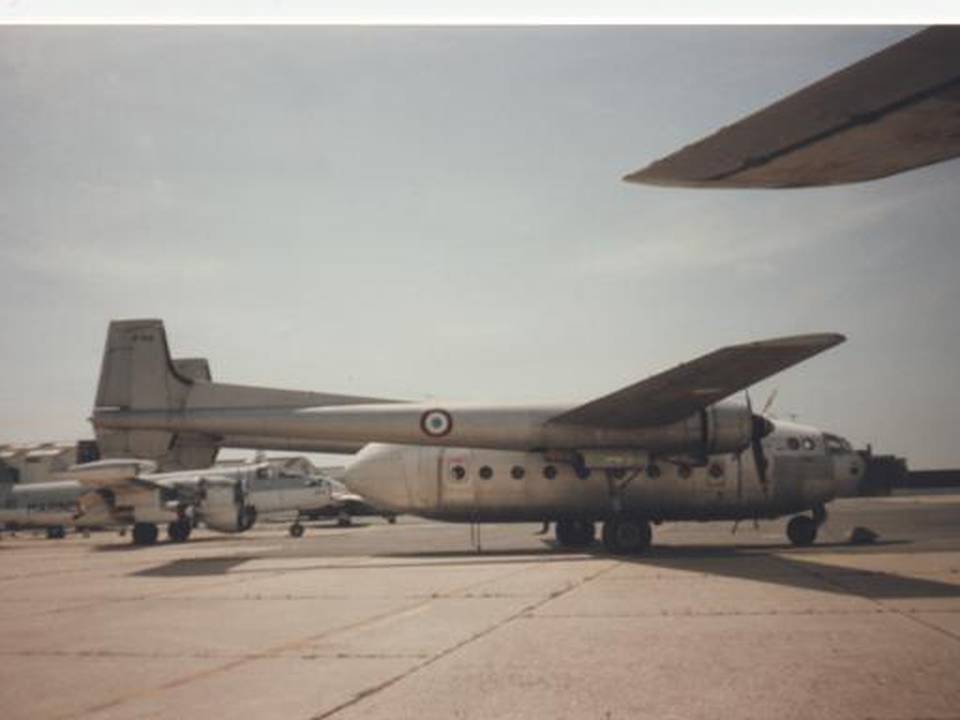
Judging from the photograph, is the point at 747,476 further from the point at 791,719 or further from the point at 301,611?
the point at 791,719

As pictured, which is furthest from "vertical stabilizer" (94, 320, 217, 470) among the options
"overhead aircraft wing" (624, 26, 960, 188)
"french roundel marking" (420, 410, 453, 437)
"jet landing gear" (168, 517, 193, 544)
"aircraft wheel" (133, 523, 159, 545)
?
"overhead aircraft wing" (624, 26, 960, 188)

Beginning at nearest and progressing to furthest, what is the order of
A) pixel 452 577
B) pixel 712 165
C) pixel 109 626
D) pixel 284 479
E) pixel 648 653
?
1. pixel 712 165
2. pixel 648 653
3. pixel 109 626
4. pixel 452 577
5. pixel 284 479

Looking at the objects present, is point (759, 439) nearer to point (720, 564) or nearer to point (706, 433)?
point (706, 433)

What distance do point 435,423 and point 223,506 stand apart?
1411cm

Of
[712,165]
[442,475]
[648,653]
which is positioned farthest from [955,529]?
[712,165]

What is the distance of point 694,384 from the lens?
53.9 ft

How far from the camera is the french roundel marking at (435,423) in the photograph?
714 inches

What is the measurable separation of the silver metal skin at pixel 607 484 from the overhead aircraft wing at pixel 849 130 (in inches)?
558

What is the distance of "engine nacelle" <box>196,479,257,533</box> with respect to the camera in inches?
1134

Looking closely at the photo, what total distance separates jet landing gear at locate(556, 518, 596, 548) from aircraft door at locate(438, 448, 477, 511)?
113 inches

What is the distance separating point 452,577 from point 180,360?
1078 cm

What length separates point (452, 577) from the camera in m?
13.4

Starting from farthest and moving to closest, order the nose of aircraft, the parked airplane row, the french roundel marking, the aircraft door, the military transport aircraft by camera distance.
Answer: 1. the parked airplane row
2. the nose of aircraft
3. the aircraft door
4. the french roundel marking
5. the military transport aircraft

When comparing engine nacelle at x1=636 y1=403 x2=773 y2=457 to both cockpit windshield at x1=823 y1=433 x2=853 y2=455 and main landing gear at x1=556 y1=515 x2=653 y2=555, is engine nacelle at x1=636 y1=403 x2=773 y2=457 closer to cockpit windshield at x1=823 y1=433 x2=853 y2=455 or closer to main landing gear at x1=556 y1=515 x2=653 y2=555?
main landing gear at x1=556 y1=515 x2=653 y2=555
